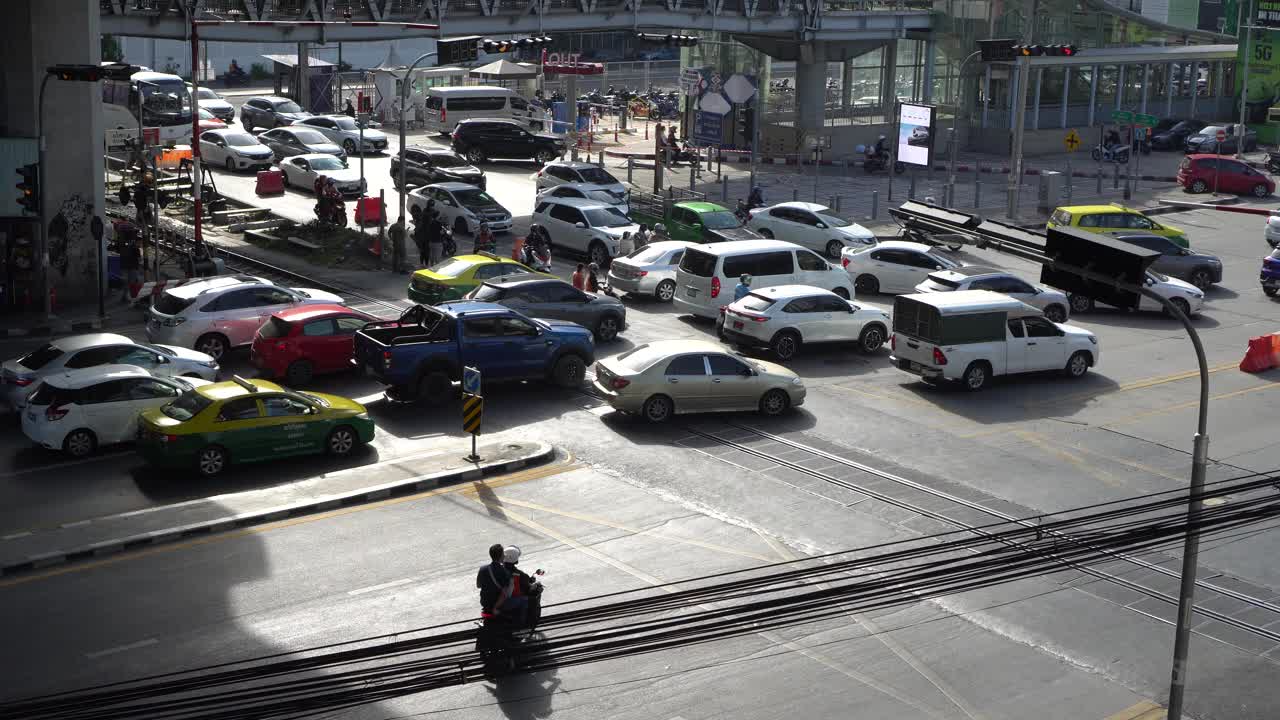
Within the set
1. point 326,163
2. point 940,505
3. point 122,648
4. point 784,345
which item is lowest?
point 122,648

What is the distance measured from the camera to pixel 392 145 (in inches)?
2403

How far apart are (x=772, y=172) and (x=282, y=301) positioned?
115 feet

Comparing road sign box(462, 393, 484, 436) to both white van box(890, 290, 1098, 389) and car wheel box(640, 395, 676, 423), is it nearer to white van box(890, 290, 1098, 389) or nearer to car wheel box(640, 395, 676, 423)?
car wheel box(640, 395, 676, 423)

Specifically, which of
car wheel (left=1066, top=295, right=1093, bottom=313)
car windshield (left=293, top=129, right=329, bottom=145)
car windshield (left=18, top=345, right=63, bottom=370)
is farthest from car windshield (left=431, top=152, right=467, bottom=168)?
car windshield (left=18, top=345, right=63, bottom=370)

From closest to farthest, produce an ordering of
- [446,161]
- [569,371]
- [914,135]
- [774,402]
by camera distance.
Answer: [774,402] < [569,371] < [446,161] < [914,135]

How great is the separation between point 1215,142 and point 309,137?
140ft

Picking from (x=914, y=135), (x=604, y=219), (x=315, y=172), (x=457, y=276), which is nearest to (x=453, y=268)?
(x=457, y=276)

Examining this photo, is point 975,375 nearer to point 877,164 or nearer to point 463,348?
point 463,348

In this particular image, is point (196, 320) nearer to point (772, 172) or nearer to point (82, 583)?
point (82, 583)

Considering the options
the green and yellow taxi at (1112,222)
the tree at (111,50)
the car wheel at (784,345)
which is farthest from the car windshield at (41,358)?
the tree at (111,50)

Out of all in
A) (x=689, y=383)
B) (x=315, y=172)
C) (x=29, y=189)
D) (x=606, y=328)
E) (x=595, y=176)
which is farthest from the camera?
(x=595, y=176)

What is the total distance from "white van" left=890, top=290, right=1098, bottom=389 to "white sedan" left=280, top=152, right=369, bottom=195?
2492cm

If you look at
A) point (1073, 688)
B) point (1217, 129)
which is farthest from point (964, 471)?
point (1217, 129)

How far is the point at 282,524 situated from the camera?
1945 cm
